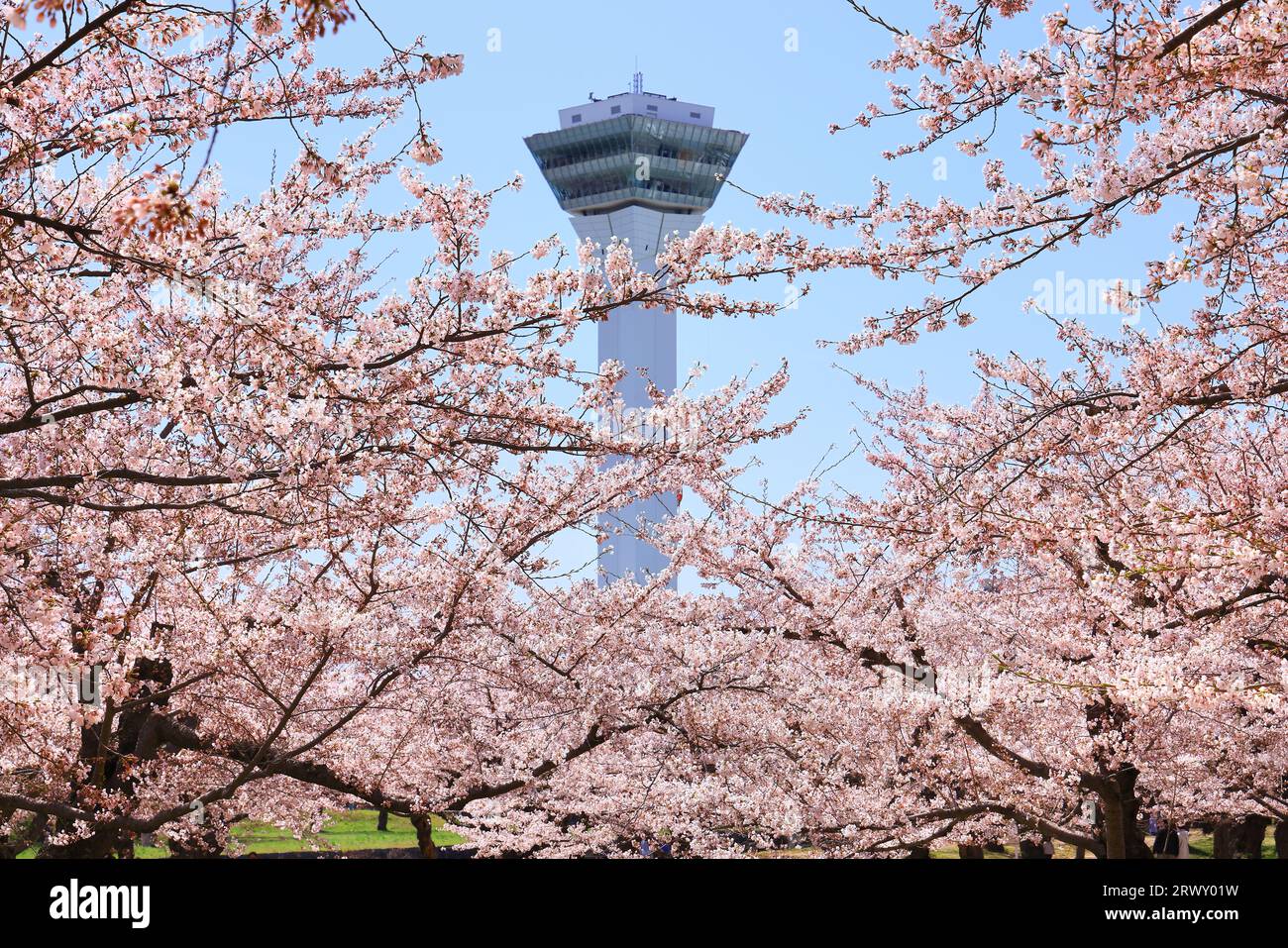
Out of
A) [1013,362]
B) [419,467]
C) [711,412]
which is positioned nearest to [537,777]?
[711,412]

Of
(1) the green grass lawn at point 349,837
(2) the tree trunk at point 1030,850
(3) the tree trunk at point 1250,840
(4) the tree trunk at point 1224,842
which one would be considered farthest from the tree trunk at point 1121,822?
(1) the green grass lawn at point 349,837

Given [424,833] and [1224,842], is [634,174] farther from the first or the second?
[424,833]

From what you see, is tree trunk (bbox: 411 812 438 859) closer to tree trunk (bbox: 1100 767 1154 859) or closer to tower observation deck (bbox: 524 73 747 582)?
tree trunk (bbox: 1100 767 1154 859)

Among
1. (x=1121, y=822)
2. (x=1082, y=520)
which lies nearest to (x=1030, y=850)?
(x=1121, y=822)

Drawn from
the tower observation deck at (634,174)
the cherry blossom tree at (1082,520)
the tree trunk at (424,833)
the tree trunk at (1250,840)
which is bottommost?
the tree trunk at (1250,840)

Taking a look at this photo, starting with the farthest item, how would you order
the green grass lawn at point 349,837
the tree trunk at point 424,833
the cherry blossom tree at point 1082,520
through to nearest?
the green grass lawn at point 349,837 < the tree trunk at point 424,833 < the cherry blossom tree at point 1082,520

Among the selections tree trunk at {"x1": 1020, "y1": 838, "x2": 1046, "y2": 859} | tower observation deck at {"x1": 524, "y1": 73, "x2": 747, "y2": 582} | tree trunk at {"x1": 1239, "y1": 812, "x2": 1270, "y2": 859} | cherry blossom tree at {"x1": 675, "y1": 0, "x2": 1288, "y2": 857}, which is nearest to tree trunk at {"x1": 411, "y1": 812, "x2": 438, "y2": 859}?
cherry blossom tree at {"x1": 675, "y1": 0, "x2": 1288, "y2": 857}

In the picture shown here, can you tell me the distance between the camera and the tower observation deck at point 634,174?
86438 millimetres

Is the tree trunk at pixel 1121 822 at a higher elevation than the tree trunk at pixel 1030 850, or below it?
higher

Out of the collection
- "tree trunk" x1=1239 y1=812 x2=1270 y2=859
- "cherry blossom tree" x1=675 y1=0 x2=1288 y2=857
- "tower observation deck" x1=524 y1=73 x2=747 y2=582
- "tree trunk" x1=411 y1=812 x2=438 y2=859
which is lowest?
"tree trunk" x1=1239 y1=812 x2=1270 y2=859

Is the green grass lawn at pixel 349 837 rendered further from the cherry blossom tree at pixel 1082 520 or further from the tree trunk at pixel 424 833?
the cherry blossom tree at pixel 1082 520

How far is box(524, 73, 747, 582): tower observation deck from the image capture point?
86.4 meters
